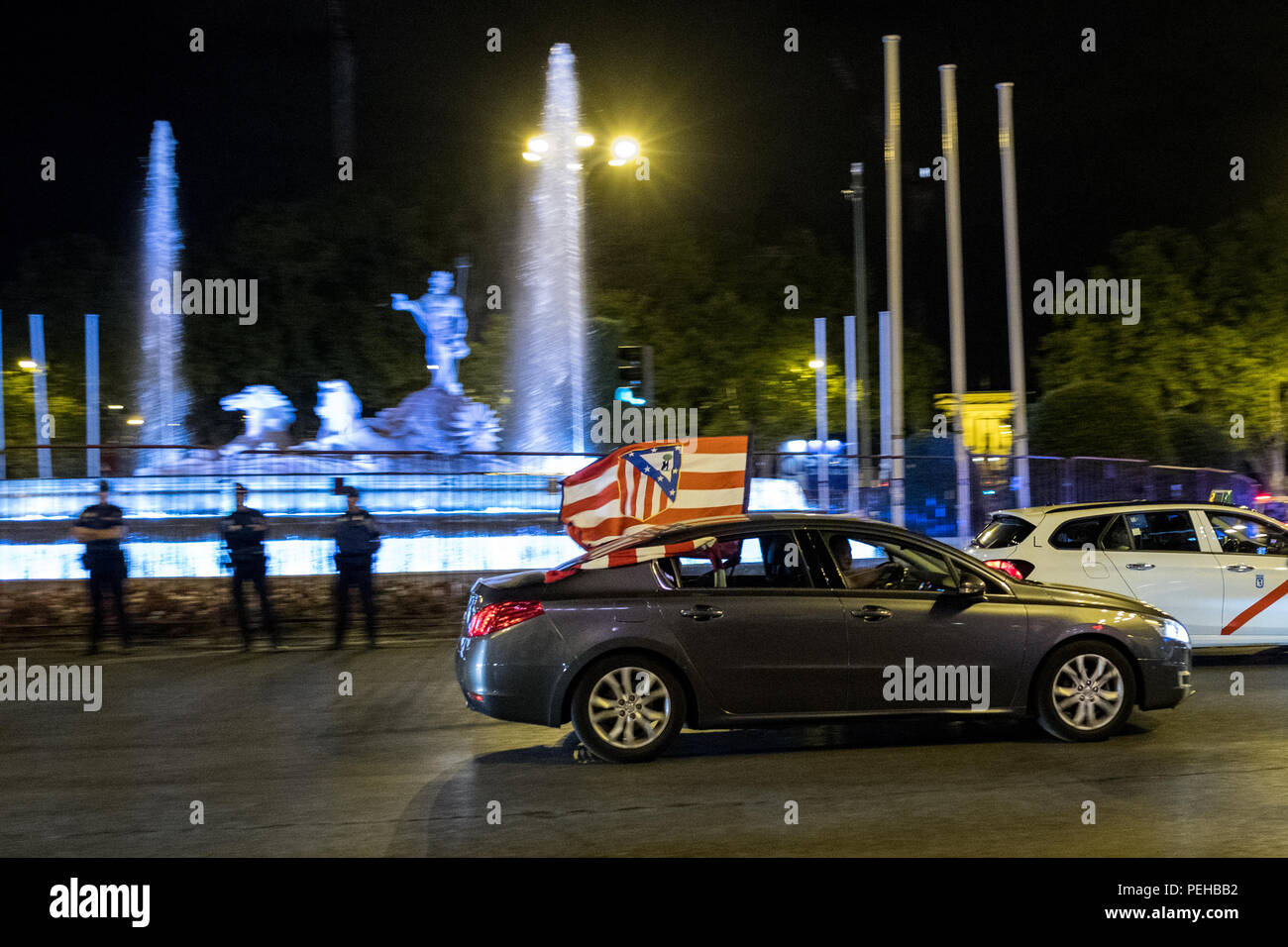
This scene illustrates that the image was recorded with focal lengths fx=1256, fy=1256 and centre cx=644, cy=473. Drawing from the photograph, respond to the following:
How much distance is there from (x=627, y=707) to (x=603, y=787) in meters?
0.67

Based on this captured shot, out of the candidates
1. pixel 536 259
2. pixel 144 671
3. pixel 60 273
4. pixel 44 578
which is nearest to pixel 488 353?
pixel 536 259

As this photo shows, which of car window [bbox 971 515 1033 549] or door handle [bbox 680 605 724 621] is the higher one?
car window [bbox 971 515 1033 549]

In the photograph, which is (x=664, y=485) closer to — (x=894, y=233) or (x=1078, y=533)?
(x=1078, y=533)

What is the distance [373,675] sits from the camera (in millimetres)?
11891

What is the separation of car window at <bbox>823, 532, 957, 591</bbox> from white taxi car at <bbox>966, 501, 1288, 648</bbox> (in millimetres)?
2989

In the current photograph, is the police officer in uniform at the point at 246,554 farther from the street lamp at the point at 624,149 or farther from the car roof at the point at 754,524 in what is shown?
the car roof at the point at 754,524

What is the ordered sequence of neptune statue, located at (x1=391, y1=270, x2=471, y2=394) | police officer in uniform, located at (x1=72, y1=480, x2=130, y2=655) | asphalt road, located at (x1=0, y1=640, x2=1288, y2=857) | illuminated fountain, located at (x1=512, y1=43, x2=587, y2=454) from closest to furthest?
asphalt road, located at (x1=0, y1=640, x2=1288, y2=857) < police officer in uniform, located at (x1=72, y1=480, x2=130, y2=655) < illuminated fountain, located at (x1=512, y1=43, x2=587, y2=454) < neptune statue, located at (x1=391, y1=270, x2=471, y2=394)

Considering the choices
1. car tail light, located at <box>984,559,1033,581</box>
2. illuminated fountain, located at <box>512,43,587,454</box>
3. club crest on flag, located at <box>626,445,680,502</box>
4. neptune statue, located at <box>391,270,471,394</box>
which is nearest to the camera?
car tail light, located at <box>984,559,1033,581</box>

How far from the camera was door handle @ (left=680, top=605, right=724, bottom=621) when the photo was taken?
781 cm

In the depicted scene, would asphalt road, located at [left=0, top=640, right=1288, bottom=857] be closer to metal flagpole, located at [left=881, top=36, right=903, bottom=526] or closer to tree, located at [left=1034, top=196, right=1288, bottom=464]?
metal flagpole, located at [left=881, top=36, right=903, bottom=526]

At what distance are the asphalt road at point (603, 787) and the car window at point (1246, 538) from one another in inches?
62.3

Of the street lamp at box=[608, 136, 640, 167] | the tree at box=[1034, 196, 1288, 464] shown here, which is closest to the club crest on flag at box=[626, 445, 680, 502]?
the street lamp at box=[608, 136, 640, 167]

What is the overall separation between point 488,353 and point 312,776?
113ft

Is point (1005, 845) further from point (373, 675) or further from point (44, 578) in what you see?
point (44, 578)
